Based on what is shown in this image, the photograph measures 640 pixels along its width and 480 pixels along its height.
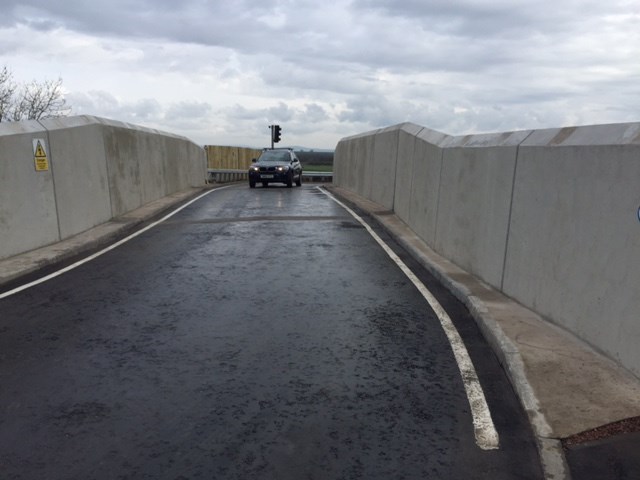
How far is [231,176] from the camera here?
137ft

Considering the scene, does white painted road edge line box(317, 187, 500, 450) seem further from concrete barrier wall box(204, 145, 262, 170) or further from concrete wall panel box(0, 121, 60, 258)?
concrete barrier wall box(204, 145, 262, 170)

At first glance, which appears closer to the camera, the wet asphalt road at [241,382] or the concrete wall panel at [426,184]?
the wet asphalt road at [241,382]

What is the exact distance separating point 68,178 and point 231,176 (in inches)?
1244

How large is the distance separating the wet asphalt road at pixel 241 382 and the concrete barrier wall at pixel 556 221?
0.88 m

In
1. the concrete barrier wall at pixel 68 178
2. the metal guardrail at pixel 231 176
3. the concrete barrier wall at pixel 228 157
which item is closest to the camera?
the concrete barrier wall at pixel 68 178

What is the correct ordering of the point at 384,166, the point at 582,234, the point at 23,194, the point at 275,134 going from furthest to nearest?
the point at 275,134 → the point at 384,166 → the point at 23,194 → the point at 582,234

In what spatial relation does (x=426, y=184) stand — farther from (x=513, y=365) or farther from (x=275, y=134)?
(x=275, y=134)

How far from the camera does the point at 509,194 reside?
6.48m

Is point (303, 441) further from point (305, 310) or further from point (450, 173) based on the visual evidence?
point (450, 173)

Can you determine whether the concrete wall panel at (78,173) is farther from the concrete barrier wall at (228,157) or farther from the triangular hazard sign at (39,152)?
the concrete barrier wall at (228,157)

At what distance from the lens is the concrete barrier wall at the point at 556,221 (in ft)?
14.2

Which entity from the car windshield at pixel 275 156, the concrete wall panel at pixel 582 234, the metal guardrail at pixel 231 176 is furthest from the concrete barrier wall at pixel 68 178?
the metal guardrail at pixel 231 176

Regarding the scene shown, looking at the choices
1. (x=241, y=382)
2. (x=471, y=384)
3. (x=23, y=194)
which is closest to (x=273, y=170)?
(x=23, y=194)

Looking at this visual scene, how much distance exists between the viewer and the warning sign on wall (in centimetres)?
934
